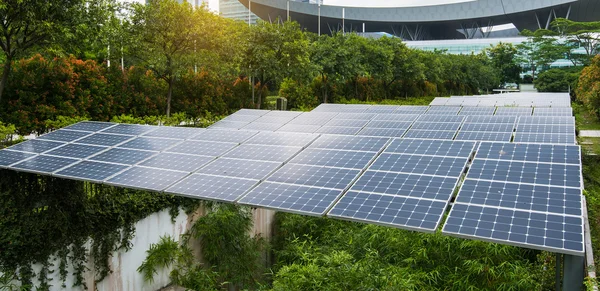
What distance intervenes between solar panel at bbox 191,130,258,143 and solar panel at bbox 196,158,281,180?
1473mm

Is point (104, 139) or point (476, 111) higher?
point (104, 139)

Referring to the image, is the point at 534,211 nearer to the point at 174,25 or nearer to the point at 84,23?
the point at 84,23

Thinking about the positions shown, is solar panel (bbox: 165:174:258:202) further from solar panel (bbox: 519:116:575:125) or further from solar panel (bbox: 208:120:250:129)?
solar panel (bbox: 519:116:575:125)

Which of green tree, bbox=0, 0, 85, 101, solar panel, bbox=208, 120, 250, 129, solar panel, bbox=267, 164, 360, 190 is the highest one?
green tree, bbox=0, 0, 85, 101

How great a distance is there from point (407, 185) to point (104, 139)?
21.9 ft

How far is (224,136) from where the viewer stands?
1059 cm

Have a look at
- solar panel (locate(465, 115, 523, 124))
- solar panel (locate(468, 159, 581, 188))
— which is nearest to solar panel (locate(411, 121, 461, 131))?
→ solar panel (locate(465, 115, 523, 124))

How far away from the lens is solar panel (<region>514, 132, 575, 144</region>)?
40.9 feet

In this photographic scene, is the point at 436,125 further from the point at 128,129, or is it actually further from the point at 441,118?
the point at 128,129

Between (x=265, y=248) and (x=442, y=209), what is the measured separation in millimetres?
7623

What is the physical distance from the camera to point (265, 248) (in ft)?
43.5

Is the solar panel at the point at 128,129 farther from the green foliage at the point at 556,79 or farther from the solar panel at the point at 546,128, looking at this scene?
the green foliage at the point at 556,79

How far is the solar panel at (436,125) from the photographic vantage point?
14.7m

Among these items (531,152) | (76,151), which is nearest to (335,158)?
(531,152)
